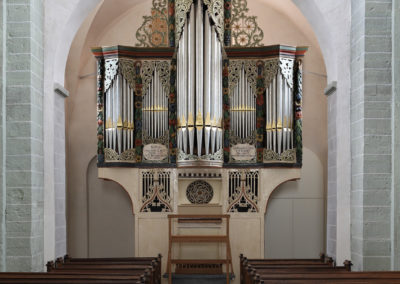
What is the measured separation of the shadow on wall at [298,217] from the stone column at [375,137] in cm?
543

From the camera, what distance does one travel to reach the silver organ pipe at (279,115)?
9773 millimetres

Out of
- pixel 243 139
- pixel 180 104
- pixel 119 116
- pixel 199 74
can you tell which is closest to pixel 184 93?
pixel 180 104

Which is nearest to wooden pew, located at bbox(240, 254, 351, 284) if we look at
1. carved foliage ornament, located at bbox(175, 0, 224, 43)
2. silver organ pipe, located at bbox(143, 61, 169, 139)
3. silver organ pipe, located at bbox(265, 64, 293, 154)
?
silver organ pipe, located at bbox(265, 64, 293, 154)

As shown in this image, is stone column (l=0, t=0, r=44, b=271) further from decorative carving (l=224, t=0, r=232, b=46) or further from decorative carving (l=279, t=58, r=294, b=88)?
decorative carving (l=279, t=58, r=294, b=88)

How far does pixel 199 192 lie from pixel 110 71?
2.77 metres

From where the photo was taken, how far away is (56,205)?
6.86 metres

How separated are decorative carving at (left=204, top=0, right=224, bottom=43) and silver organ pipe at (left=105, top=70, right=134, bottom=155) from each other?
6.28 ft

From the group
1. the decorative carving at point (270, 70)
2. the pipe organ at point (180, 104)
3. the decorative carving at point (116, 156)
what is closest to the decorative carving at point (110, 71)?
the pipe organ at point (180, 104)

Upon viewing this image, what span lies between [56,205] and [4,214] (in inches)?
37.7

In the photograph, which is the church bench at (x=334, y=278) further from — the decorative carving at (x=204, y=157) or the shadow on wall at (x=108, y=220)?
the shadow on wall at (x=108, y=220)

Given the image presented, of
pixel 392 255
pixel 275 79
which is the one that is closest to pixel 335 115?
pixel 392 255

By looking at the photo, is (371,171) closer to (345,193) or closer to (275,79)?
(345,193)

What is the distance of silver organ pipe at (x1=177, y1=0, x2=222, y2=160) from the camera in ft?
31.0

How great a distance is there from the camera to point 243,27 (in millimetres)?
10023
